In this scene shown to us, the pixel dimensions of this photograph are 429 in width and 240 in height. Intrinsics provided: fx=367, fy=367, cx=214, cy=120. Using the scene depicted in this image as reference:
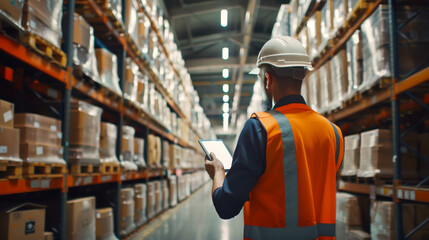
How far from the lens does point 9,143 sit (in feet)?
8.84

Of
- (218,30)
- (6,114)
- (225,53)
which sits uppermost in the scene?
(218,30)

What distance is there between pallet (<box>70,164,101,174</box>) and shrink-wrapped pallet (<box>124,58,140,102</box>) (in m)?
1.44

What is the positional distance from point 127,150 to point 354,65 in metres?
3.35

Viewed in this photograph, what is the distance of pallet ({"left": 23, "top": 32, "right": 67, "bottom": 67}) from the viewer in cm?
290

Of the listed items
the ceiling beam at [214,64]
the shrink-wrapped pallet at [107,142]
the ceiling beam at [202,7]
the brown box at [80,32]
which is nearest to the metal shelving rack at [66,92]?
the brown box at [80,32]

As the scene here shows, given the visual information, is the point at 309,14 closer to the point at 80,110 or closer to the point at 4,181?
the point at 80,110

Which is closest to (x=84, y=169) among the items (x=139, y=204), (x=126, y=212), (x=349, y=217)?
(x=126, y=212)

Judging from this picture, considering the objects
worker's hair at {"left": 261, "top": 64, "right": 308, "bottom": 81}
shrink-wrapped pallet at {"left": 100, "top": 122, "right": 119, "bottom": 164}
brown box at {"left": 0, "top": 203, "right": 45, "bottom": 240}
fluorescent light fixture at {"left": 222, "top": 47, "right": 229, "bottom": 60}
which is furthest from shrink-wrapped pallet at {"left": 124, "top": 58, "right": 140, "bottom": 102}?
fluorescent light fixture at {"left": 222, "top": 47, "right": 229, "bottom": 60}

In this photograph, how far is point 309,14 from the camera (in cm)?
671

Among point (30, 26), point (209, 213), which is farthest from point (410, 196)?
point (209, 213)

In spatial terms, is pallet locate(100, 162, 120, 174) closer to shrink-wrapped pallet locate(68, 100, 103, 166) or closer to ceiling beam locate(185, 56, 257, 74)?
shrink-wrapped pallet locate(68, 100, 103, 166)

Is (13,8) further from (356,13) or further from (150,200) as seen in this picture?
→ (150,200)

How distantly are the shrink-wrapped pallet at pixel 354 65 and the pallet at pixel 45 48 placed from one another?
3.30 m

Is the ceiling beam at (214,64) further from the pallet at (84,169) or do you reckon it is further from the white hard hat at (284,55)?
the white hard hat at (284,55)
